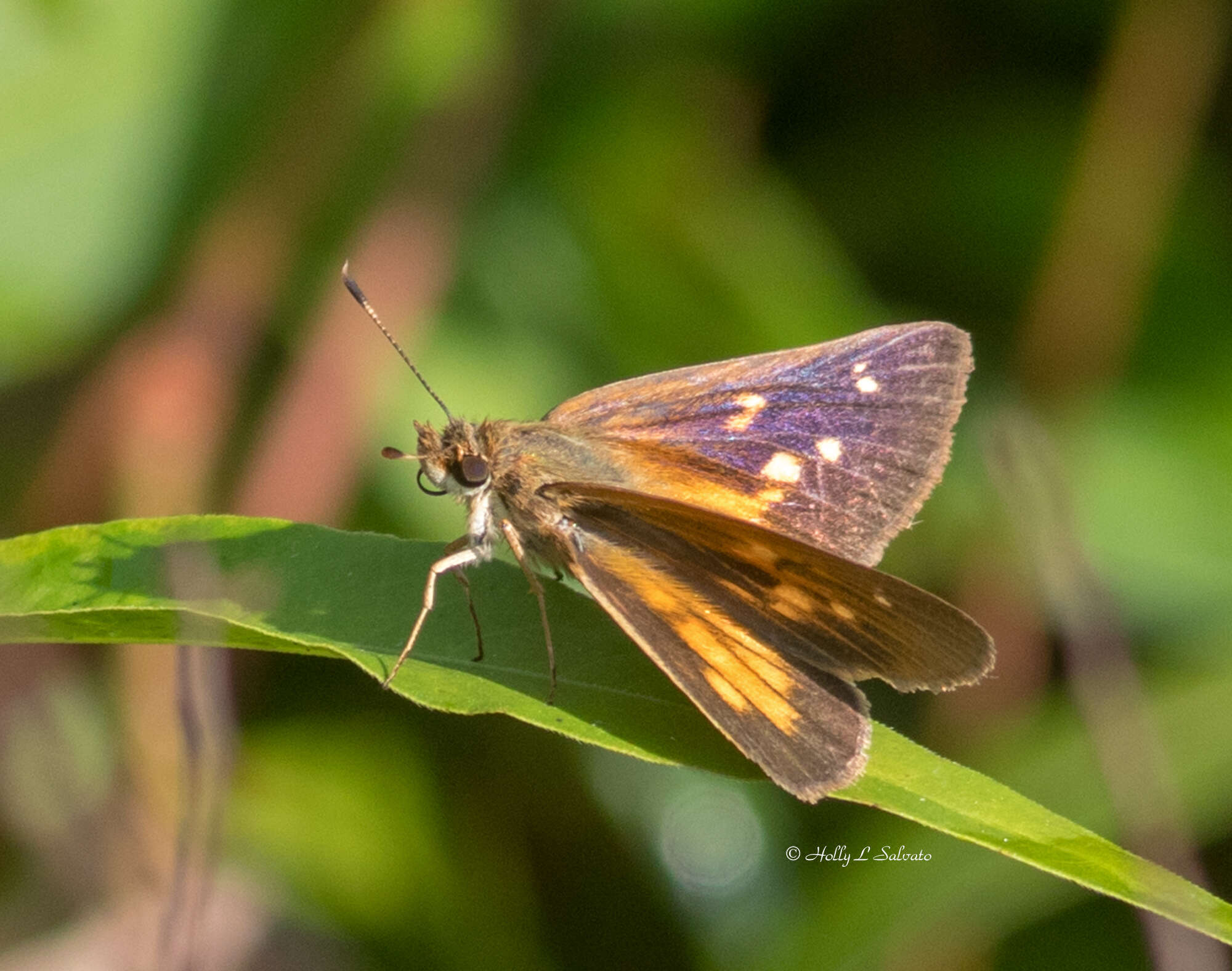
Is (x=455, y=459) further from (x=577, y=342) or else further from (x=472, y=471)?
(x=577, y=342)

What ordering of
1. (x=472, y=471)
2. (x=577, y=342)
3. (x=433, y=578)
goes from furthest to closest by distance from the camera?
(x=577, y=342)
(x=472, y=471)
(x=433, y=578)

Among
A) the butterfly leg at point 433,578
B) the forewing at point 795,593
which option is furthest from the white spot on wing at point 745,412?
the butterfly leg at point 433,578

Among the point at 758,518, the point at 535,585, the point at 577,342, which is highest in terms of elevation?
the point at 535,585

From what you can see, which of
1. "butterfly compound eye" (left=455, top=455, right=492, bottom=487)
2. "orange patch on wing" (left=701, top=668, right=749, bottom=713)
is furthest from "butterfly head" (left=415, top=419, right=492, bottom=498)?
"orange patch on wing" (left=701, top=668, right=749, bottom=713)

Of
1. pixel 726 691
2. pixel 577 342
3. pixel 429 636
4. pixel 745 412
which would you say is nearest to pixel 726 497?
pixel 745 412

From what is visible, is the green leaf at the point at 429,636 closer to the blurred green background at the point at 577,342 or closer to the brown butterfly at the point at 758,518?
the brown butterfly at the point at 758,518
